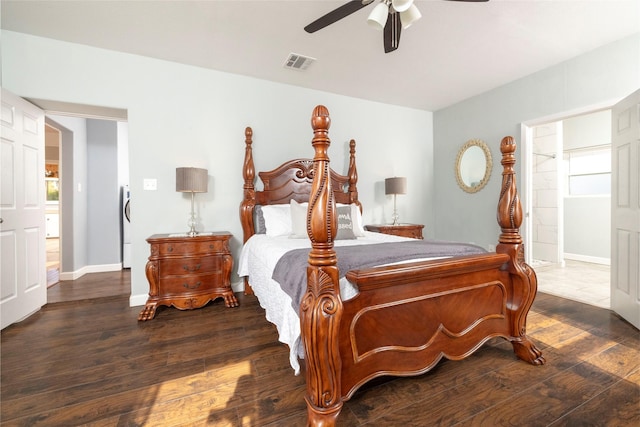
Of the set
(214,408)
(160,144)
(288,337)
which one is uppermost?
(160,144)

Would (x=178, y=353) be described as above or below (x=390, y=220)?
below

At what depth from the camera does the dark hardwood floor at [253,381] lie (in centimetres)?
136

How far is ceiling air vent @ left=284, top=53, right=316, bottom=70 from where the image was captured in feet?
9.82

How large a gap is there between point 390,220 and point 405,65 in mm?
2191

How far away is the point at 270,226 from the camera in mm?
3004

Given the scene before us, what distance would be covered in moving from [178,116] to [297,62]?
Answer: 4.80 ft

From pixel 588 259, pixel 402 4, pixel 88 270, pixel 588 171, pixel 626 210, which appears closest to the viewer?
pixel 402 4

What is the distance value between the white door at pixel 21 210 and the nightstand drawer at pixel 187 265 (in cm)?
119

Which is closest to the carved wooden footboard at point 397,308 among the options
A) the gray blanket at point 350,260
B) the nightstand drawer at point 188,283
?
the gray blanket at point 350,260

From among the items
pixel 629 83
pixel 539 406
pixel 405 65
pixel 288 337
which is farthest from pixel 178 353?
pixel 629 83

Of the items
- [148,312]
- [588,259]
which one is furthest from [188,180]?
[588,259]

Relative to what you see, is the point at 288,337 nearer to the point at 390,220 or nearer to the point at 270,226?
the point at 270,226

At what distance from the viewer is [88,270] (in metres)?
4.38

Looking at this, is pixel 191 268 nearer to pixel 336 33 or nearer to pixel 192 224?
pixel 192 224
